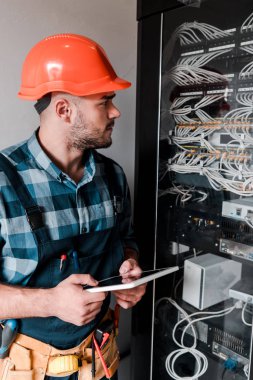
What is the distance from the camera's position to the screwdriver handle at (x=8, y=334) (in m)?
0.94

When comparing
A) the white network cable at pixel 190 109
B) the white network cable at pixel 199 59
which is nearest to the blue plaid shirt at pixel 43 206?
the white network cable at pixel 190 109

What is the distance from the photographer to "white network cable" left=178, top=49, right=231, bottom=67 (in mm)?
1190

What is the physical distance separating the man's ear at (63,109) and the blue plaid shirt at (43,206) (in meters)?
0.11

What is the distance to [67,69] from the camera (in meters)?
0.94

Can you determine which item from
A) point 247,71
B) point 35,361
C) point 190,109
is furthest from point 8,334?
point 247,71

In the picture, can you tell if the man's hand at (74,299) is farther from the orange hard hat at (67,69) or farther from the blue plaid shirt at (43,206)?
the orange hard hat at (67,69)

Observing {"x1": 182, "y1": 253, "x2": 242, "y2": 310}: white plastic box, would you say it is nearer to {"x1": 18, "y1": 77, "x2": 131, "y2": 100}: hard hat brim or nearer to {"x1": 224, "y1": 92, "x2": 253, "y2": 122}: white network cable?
{"x1": 224, "y1": 92, "x2": 253, "y2": 122}: white network cable

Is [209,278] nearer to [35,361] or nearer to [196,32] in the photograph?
[35,361]

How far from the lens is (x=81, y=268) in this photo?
1.00 m

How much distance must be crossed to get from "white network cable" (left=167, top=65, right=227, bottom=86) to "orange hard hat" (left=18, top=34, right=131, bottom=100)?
390 millimetres

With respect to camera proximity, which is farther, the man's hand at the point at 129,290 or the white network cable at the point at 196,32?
the white network cable at the point at 196,32

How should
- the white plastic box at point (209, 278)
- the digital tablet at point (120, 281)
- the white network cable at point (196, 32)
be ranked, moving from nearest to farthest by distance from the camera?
the digital tablet at point (120, 281) < the white network cable at point (196, 32) < the white plastic box at point (209, 278)

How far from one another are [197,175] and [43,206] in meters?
0.60

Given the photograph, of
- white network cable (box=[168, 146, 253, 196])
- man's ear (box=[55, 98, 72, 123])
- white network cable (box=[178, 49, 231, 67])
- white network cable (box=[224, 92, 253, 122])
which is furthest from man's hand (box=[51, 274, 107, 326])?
white network cable (box=[178, 49, 231, 67])
